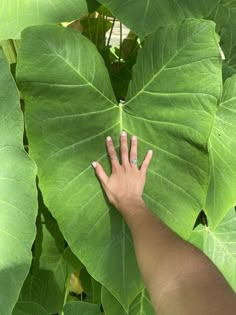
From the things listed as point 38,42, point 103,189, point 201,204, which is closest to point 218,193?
point 201,204

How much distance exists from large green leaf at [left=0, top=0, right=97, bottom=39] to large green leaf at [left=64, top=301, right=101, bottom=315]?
22.5 inches

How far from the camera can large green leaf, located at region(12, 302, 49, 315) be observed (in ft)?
3.77

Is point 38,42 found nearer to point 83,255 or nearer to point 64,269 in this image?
point 83,255

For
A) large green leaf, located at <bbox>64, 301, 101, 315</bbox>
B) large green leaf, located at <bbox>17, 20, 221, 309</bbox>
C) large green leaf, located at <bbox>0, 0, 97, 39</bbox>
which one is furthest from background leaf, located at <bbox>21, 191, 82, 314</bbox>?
large green leaf, located at <bbox>0, 0, 97, 39</bbox>

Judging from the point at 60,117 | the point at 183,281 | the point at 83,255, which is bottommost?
the point at 83,255

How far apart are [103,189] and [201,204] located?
18cm

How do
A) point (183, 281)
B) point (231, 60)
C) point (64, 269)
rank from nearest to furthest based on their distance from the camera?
point (183, 281) < point (231, 60) < point (64, 269)

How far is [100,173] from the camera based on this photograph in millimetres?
1002

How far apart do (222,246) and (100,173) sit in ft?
1.27

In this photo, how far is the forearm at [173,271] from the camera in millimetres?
724

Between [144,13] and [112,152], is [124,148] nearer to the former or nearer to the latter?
[112,152]

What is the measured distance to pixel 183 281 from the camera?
79 centimetres

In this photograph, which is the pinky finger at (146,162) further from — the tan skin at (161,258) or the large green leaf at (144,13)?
the large green leaf at (144,13)

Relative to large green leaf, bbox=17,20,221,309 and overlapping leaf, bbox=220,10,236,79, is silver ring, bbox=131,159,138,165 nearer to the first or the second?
large green leaf, bbox=17,20,221,309
